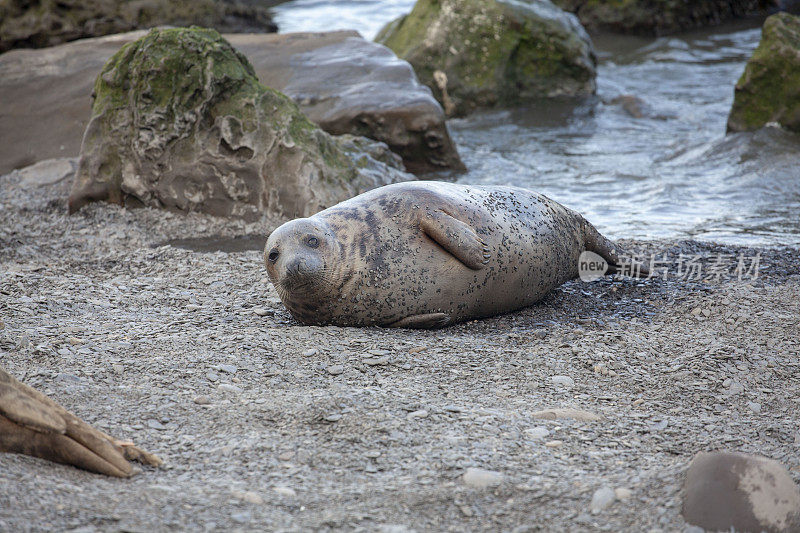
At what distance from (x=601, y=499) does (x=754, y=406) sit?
126 centimetres

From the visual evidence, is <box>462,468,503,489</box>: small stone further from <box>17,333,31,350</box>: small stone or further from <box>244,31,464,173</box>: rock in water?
<box>244,31,464,173</box>: rock in water

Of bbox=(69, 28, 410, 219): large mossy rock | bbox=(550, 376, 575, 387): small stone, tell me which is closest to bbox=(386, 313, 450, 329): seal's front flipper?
bbox=(550, 376, 575, 387): small stone

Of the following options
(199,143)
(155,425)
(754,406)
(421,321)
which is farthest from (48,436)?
(199,143)

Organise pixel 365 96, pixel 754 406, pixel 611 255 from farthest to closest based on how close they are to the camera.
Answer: pixel 365 96 → pixel 611 255 → pixel 754 406

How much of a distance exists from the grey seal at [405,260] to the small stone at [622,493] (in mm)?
1684

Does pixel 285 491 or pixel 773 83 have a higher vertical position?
pixel 285 491

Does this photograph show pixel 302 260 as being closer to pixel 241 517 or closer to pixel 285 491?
pixel 285 491

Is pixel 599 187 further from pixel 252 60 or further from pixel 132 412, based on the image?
pixel 132 412

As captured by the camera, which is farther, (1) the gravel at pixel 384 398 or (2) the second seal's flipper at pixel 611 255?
(2) the second seal's flipper at pixel 611 255

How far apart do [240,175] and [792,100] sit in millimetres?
5705

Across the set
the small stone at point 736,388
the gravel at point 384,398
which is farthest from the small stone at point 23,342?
the small stone at point 736,388

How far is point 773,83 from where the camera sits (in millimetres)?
8219

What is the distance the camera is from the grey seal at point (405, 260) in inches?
149

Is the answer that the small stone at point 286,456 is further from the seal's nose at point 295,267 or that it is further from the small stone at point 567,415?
the seal's nose at point 295,267
